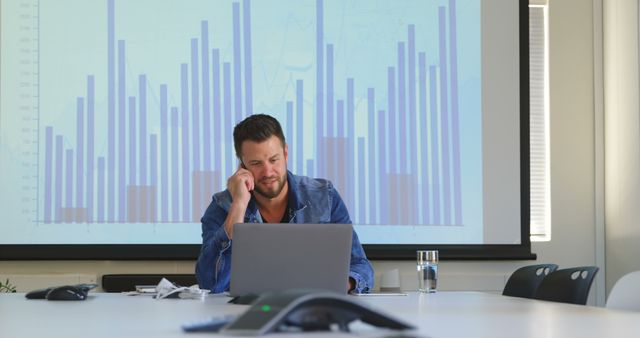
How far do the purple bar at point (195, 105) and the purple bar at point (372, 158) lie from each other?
95cm

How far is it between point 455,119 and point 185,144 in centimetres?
155

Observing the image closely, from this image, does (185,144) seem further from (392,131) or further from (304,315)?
(304,315)

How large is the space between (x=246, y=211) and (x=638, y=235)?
8.28ft

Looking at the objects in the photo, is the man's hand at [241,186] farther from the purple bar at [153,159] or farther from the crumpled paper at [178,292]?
the purple bar at [153,159]

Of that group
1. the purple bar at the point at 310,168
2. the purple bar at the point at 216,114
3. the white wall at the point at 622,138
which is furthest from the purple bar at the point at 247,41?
the white wall at the point at 622,138

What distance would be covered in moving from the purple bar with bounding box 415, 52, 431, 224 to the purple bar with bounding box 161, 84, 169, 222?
1.43 metres

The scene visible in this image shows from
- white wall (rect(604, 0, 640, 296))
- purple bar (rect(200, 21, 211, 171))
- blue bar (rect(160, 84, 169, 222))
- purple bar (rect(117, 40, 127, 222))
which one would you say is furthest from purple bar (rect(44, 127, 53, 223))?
white wall (rect(604, 0, 640, 296))

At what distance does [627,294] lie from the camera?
302cm

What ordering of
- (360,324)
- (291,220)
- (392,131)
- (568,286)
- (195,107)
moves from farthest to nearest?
(392,131) → (195,107) → (291,220) → (568,286) → (360,324)

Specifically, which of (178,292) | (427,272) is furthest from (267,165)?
(178,292)

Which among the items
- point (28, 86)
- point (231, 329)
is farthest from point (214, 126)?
point (231, 329)

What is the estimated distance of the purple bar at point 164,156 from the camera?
18.1 ft

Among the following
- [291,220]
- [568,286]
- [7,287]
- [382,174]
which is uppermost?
[382,174]

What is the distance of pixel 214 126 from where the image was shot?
18.3ft
